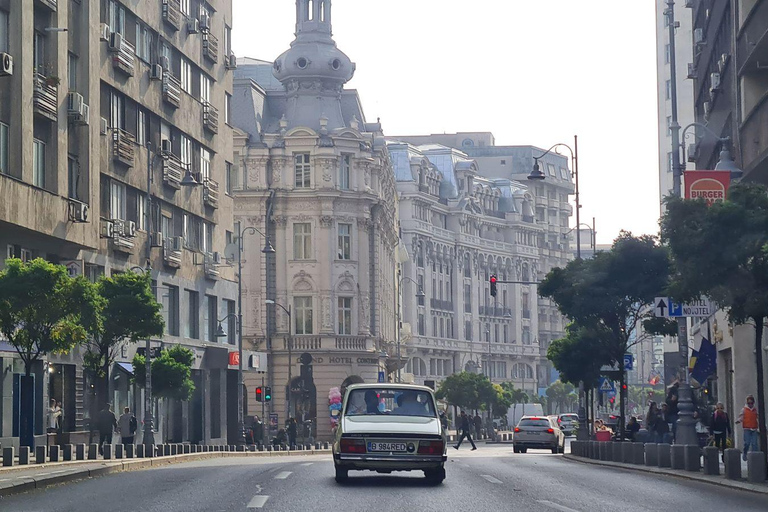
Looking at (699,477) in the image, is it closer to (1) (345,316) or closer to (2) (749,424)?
(2) (749,424)

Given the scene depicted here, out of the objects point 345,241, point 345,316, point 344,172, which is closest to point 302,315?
point 345,316

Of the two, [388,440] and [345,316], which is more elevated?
[345,316]

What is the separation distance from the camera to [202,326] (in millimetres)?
57094

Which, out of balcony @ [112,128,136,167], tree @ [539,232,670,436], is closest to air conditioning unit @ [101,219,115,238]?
balcony @ [112,128,136,167]

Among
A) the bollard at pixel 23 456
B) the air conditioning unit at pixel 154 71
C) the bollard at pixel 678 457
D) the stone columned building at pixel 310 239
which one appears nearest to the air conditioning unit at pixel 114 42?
the air conditioning unit at pixel 154 71

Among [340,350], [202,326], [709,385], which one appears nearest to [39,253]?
[202,326]

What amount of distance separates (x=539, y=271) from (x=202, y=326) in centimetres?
9764

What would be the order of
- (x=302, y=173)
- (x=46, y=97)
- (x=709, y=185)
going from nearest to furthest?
(x=709, y=185), (x=46, y=97), (x=302, y=173)

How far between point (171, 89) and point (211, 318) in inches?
445

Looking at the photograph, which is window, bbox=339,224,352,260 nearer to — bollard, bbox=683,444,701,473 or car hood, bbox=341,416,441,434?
bollard, bbox=683,444,701,473

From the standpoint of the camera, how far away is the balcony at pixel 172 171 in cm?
5134

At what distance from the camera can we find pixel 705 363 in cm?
4347

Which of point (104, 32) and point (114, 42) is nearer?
point (104, 32)

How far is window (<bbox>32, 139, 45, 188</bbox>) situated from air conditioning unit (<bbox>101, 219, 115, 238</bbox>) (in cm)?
647
